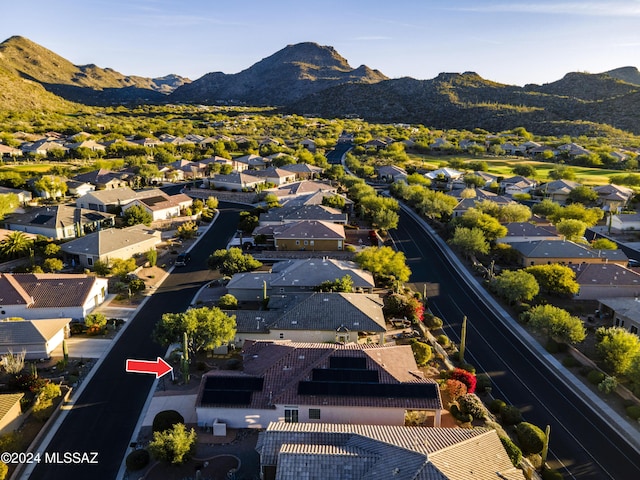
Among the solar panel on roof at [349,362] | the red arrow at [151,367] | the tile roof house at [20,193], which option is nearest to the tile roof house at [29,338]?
the red arrow at [151,367]

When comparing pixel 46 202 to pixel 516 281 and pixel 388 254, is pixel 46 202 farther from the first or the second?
pixel 516 281

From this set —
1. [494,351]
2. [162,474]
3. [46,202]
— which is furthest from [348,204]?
[162,474]

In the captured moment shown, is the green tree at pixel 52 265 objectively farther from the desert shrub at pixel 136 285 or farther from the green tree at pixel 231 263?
the green tree at pixel 231 263

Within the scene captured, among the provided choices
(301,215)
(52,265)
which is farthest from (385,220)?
(52,265)

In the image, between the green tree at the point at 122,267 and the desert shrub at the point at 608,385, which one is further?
the green tree at the point at 122,267

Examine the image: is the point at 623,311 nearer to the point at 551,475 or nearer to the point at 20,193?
the point at 551,475

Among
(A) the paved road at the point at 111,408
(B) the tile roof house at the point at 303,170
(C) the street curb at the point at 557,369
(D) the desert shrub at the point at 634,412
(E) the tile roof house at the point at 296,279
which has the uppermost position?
(B) the tile roof house at the point at 303,170
